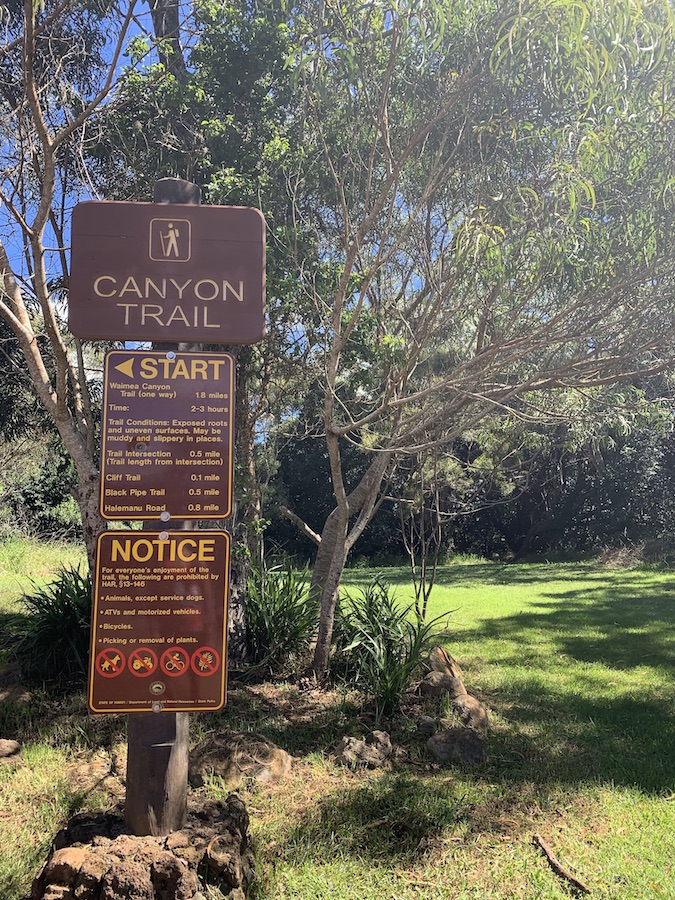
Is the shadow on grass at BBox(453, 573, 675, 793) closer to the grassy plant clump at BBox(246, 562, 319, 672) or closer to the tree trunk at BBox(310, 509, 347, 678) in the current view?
the tree trunk at BBox(310, 509, 347, 678)

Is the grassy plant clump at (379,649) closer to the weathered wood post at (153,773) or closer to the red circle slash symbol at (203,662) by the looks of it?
the weathered wood post at (153,773)

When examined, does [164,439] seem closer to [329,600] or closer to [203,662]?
[203,662]

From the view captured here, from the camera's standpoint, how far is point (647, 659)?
7.38m

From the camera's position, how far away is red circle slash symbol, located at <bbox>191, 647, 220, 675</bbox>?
2785 mm

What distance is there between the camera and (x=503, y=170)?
5156 mm

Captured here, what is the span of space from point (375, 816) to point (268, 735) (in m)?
1.20

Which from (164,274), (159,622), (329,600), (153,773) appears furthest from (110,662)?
(329,600)

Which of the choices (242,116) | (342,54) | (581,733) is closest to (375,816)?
(581,733)

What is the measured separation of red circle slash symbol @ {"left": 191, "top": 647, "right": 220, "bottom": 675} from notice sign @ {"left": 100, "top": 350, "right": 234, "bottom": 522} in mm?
522

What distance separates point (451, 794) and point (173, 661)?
82.5 inches

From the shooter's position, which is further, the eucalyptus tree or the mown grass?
the eucalyptus tree

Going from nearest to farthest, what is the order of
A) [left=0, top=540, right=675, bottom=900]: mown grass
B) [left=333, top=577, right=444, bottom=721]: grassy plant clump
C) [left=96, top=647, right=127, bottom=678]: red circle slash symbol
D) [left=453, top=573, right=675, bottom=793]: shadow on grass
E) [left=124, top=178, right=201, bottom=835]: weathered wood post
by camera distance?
1. [left=96, top=647, right=127, bottom=678]: red circle slash symbol
2. [left=124, top=178, right=201, bottom=835]: weathered wood post
3. [left=0, top=540, right=675, bottom=900]: mown grass
4. [left=453, top=573, right=675, bottom=793]: shadow on grass
5. [left=333, top=577, right=444, bottom=721]: grassy plant clump

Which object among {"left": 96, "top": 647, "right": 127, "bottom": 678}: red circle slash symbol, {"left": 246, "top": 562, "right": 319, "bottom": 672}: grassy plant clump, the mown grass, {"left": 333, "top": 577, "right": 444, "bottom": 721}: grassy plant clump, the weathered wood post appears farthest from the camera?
{"left": 246, "top": 562, "right": 319, "bottom": 672}: grassy plant clump

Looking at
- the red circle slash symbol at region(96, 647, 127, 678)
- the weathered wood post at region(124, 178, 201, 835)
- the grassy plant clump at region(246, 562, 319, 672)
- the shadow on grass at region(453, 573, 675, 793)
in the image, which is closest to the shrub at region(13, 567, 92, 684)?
the grassy plant clump at region(246, 562, 319, 672)
